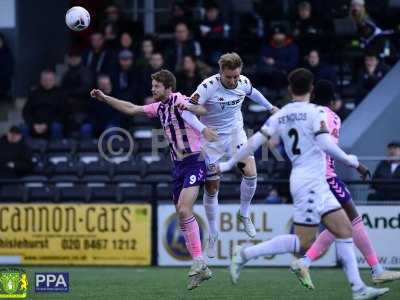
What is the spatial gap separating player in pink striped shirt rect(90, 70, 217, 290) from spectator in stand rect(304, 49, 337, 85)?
6.42 m

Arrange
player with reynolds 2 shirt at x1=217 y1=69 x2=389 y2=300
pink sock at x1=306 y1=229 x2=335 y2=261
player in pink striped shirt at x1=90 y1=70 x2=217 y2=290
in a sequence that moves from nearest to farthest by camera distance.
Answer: player with reynolds 2 shirt at x1=217 y1=69 x2=389 y2=300
pink sock at x1=306 y1=229 x2=335 y2=261
player in pink striped shirt at x1=90 y1=70 x2=217 y2=290

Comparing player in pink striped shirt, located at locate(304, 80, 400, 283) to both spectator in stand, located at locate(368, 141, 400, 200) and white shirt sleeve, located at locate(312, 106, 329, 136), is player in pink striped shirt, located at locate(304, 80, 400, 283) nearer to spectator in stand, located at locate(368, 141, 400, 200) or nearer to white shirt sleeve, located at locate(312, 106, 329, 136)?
white shirt sleeve, located at locate(312, 106, 329, 136)

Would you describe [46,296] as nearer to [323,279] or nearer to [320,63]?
[323,279]

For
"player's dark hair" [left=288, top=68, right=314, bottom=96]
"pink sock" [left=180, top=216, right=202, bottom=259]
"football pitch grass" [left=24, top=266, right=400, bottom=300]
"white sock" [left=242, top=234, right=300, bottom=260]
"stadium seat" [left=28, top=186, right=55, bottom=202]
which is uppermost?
Answer: "player's dark hair" [left=288, top=68, right=314, bottom=96]

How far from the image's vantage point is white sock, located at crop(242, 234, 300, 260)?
43.4 ft

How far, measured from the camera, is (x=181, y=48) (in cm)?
2375

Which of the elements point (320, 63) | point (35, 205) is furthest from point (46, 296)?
point (320, 63)

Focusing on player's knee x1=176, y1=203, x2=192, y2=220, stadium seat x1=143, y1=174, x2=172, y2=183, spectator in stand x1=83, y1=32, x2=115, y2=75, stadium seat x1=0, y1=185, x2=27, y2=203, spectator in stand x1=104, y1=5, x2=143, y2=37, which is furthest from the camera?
spectator in stand x1=104, y1=5, x2=143, y2=37

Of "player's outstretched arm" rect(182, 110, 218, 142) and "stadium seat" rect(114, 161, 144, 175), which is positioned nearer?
"player's outstretched arm" rect(182, 110, 218, 142)

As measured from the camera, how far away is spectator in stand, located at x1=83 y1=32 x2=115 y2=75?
2408 cm

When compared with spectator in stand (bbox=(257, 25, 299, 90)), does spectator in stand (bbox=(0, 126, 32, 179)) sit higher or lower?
lower

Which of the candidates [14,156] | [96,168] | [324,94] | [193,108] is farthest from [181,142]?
[14,156]

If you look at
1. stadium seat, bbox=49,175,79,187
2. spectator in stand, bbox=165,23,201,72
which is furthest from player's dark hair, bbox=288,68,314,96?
spectator in stand, bbox=165,23,201,72

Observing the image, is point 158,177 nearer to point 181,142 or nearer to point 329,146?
point 181,142
